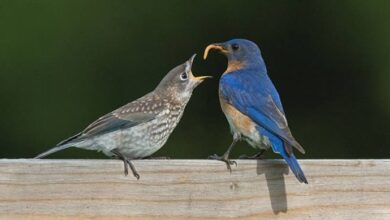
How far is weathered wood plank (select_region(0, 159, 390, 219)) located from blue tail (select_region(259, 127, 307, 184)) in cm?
5

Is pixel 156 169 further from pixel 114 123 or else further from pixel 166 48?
pixel 166 48

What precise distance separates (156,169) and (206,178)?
17 centimetres

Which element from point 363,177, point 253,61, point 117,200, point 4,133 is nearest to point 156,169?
point 117,200

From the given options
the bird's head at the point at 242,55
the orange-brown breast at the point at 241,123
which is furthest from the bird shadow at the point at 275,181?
the bird's head at the point at 242,55

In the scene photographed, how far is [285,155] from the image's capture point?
151 inches

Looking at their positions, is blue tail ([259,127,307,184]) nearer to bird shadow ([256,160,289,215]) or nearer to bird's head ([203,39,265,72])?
bird shadow ([256,160,289,215])

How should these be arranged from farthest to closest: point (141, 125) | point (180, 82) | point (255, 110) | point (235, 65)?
point (235, 65)
point (180, 82)
point (141, 125)
point (255, 110)

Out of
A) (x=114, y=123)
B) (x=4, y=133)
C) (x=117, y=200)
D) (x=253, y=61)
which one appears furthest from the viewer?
(x=4, y=133)

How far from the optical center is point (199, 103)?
7.82 m

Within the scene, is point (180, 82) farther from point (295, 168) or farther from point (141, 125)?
point (295, 168)

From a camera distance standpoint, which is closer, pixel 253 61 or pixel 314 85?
pixel 253 61

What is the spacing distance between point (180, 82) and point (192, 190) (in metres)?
1.26

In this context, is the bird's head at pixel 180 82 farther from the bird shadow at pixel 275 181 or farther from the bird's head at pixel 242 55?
the bird shadow at pixel 275 181

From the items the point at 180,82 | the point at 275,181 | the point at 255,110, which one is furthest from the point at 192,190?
the point at 180,82
